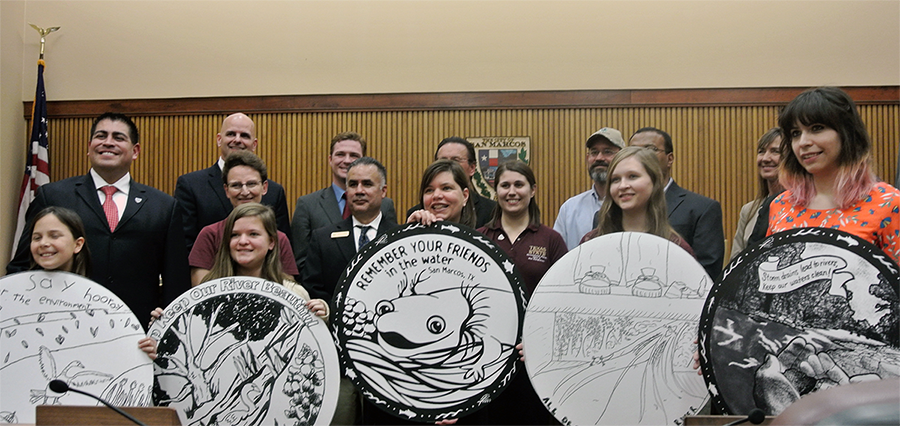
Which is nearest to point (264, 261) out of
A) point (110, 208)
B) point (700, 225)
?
point (110, 208)

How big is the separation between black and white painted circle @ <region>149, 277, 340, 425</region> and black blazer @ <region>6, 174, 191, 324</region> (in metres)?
0.69

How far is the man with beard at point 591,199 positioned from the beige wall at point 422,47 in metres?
2.20

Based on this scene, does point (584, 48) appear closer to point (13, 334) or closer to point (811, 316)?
point (811, 316)

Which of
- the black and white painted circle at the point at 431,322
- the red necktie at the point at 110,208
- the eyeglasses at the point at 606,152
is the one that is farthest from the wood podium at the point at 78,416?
the eyeglasses at the point at 606,152

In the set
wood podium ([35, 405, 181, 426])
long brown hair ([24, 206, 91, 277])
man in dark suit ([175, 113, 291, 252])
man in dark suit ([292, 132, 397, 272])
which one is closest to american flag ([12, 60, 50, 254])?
man in dark suit ([175, 113, 291, 252])

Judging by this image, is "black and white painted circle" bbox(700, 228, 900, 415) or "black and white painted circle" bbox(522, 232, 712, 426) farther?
"black and white painted circle" bbox(522, 232, 712, 426)

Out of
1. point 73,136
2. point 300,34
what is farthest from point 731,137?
point 73,136

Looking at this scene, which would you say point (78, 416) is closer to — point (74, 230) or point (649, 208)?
point (74, 230)

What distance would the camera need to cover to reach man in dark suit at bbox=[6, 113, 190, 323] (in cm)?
321

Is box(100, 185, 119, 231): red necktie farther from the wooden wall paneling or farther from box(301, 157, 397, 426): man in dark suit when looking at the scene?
the wooden wall paneling

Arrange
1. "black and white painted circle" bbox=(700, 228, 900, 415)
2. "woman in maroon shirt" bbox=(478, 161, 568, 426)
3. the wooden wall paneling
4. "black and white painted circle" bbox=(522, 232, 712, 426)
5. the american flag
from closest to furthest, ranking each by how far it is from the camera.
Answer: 1. "black and white painted circle" bbox=(700, 228, 900, 415)
2. "black and white painted circle" bbox=(522, 232, 712, 426)
3. "woman in maroon shirt" bbox=(478, 161, 568, 426)
4. the wooden wall paneling
5. the american flag

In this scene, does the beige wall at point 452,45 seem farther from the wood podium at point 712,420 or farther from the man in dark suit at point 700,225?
the wood podium at point 712,420

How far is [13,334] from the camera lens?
2.56 m

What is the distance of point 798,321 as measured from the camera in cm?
213
